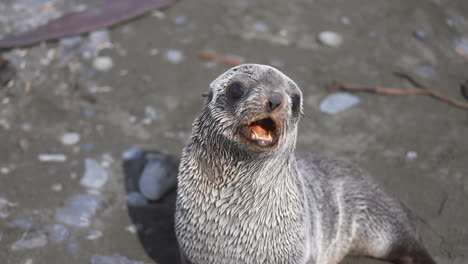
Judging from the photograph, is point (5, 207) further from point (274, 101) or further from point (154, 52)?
point (274, 101)

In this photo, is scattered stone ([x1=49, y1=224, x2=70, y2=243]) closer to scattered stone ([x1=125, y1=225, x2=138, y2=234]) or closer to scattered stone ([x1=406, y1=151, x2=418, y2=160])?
scattered stone ([x1=125, y1=225, x2=138, y2=234])

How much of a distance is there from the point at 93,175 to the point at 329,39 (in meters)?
3.15

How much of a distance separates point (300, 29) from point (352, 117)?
1.47 meters

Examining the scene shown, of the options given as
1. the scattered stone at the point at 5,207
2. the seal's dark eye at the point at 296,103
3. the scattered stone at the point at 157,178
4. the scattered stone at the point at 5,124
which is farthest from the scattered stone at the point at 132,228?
the seal's dark eye at the point at 296,103

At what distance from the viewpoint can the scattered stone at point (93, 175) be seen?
4766mm

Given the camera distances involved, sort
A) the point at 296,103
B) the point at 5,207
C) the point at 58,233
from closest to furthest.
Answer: the point at 296,103
the point at 58,233
the point at 5,207

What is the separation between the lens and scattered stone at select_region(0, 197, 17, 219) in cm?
437

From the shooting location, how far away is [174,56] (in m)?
6.12

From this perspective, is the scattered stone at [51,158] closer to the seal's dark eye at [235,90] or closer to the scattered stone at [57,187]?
the scattered stone at [57,187]

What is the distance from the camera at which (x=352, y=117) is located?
5.61m

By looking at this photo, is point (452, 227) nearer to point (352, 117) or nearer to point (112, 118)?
point (352, 117)

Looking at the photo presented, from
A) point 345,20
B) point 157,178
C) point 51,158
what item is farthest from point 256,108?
point 345,20

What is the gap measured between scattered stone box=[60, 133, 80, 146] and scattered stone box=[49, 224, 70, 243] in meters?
1.00

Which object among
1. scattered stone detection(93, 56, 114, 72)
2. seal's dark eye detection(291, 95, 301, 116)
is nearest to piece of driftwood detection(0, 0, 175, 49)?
scattered stone detection(93, 56, 114, 72)
